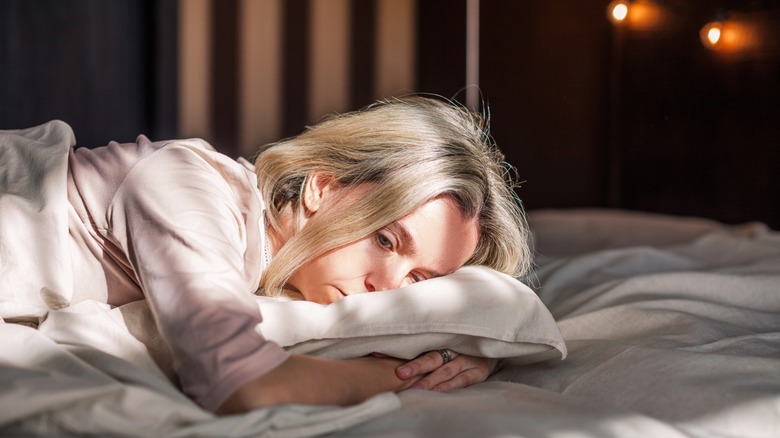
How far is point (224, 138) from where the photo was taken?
312cm

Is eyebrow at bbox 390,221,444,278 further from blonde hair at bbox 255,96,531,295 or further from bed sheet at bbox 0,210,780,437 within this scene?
bed sheet at bbox 0,210,780,437

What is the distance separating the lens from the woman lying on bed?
89 centimetres

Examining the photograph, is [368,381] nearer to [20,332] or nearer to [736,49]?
[20,332]

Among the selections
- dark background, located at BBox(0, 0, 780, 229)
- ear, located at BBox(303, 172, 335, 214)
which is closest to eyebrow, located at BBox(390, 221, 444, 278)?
ear, located at BBox(303, 172, 335, 214)

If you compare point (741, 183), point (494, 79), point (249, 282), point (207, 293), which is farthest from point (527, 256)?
point (741, 183)

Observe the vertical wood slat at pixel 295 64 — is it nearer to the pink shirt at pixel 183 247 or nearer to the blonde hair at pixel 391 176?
the blonde hair at pixel 391 176

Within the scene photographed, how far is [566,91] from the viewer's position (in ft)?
9.39

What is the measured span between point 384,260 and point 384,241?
30mm

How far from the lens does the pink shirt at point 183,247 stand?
86cm

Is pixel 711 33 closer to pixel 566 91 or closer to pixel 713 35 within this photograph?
pixel 713 35

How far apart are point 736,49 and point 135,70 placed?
2.00 meters

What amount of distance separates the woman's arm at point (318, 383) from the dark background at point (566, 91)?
1.71 meters

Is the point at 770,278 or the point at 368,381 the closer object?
the point at 368,381

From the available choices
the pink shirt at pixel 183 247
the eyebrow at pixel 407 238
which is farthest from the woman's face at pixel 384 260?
the pink shirt at pixel 183 247
